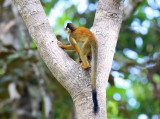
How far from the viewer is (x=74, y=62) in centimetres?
271

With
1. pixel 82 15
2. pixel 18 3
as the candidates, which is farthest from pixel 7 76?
pixel 18 3

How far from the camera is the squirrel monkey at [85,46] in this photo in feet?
8.40

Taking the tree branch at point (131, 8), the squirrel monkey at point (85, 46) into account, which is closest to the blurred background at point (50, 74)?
the tree branch at point (131, 8)

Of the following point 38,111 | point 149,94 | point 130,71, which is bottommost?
point 149,94

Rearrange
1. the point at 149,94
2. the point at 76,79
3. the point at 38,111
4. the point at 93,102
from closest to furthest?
the point at 93,102 < the point at 76,79 < the point at 38,111 < the point at 149,94

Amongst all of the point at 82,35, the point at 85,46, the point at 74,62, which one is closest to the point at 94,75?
the point at 74,62

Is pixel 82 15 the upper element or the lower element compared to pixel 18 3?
lower

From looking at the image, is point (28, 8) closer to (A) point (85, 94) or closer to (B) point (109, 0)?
(B) point (109, 0)

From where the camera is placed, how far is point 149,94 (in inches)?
301

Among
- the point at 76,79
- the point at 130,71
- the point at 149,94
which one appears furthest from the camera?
the point at 149,94

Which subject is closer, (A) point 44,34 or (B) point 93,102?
(B) point 93,102

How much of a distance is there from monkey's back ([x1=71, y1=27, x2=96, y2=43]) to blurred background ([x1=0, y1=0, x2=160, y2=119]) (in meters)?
1.53

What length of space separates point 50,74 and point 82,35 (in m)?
2.43

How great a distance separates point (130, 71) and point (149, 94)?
196 centimetres
